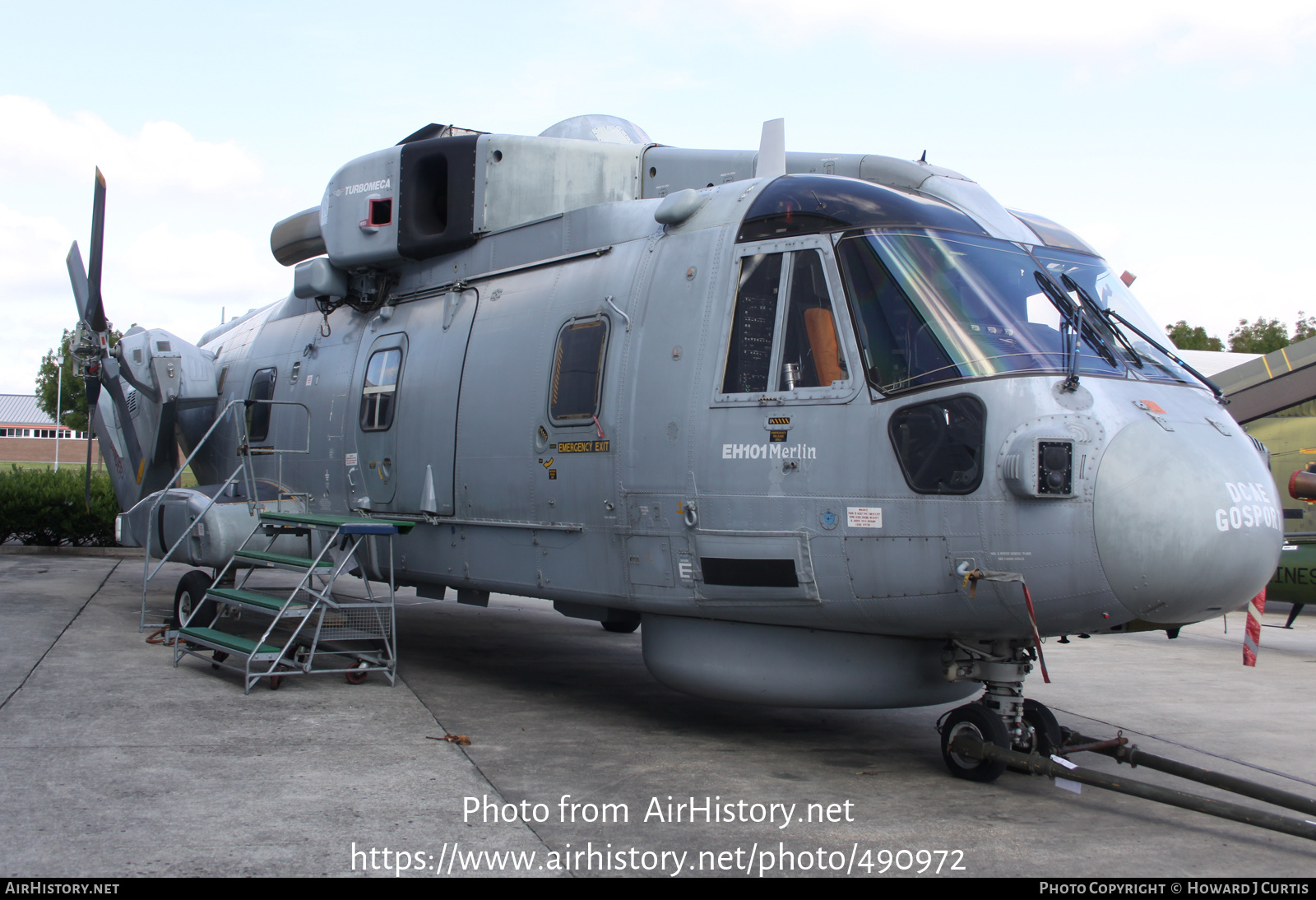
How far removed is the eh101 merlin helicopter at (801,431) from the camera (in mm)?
4969

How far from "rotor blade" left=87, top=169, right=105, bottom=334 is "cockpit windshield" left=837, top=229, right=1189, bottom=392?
8915 mm

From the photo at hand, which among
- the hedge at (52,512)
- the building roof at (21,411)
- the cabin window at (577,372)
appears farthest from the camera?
the building roof at (21,411)

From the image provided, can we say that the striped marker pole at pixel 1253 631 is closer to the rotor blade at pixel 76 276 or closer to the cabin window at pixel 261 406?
the cabin window at pixel 261 406

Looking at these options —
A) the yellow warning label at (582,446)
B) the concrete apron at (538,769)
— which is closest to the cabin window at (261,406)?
the concrete apron at (538,769)

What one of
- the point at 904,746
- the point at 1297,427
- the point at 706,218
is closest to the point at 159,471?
the point at 706,218

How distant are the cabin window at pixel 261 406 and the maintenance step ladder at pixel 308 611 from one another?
5.20ft

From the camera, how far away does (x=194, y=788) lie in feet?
16.6

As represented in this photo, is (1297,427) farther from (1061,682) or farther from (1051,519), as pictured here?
(1051,519)

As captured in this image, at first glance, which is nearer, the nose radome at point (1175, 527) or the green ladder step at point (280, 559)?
the nose radome at point (1175, 527)

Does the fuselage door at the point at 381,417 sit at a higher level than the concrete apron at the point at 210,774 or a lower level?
higher

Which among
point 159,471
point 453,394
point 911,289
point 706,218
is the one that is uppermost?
point 706,218

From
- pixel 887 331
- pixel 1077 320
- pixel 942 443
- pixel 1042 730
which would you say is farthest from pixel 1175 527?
pixel 887 331

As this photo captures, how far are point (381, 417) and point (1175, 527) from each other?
6043mm
